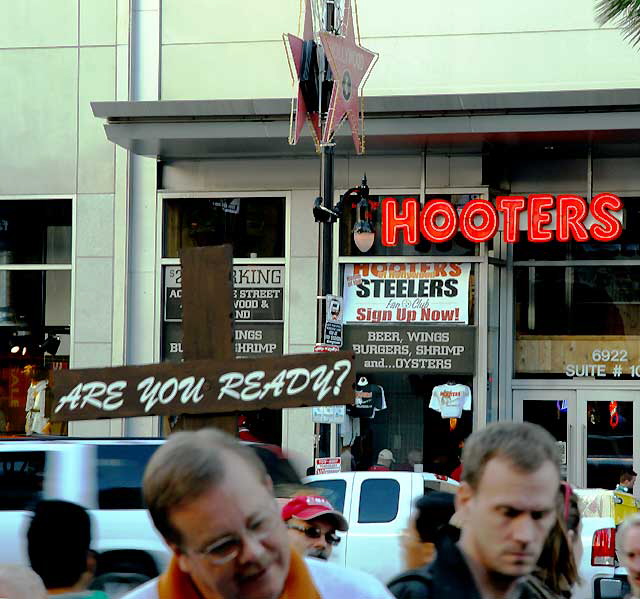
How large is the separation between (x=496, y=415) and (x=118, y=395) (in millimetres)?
14643

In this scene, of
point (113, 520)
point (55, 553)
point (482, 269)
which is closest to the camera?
point (55, 553)

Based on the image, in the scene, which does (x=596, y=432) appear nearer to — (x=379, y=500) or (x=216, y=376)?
(x=379, y=500)

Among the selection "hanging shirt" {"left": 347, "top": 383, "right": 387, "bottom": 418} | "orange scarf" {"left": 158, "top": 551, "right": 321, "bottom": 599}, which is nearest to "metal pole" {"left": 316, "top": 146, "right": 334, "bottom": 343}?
"hanging shirt" {"left": 347, "top": 383, "right": 387, "bottom": 418}

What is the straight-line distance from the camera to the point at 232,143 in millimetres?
18500

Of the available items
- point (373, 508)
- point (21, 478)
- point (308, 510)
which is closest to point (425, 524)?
point (308, 510)

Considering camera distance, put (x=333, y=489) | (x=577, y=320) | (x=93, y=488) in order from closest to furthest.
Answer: (x=93, y=488) < (x=333, y=489) < (x=577, y=320)

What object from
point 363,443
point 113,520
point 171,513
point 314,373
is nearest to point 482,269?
point 363,443

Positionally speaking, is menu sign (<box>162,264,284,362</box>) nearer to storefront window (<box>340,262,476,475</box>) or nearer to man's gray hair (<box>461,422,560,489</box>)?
storefront window (<box>340,262,476,475</box>)

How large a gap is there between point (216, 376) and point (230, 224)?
14.6 metres

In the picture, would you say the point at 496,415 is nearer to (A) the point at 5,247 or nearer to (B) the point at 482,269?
(B) the point at 482,269

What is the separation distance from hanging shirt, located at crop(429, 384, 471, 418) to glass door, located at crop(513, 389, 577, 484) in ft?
3.95

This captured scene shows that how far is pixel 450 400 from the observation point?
1838 centimetres

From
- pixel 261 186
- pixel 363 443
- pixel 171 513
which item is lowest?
pixel 363 443

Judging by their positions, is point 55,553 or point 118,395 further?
point 118,395
